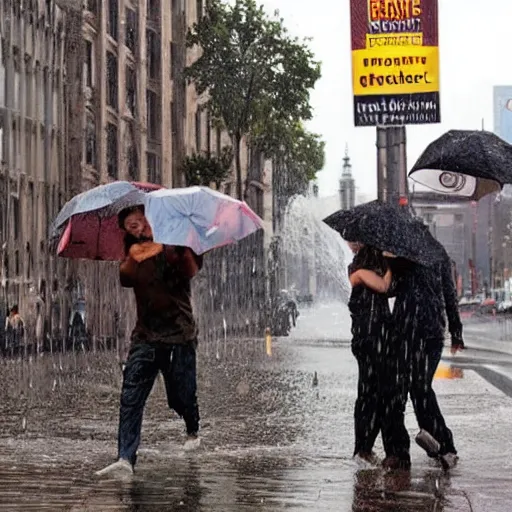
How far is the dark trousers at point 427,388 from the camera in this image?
8.69 metres

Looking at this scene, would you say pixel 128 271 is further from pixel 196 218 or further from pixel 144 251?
pixel 196 218

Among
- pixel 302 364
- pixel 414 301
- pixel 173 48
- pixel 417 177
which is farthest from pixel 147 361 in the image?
pixel 173 48

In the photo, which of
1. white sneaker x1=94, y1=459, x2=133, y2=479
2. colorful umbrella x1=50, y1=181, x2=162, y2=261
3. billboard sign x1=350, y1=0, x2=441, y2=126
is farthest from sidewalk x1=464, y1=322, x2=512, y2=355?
white sneaker x1=94, y1=459, x2=133, y2=479

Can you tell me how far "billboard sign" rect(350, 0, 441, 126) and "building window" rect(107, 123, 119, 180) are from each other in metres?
29.1

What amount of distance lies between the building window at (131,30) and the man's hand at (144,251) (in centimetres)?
4588

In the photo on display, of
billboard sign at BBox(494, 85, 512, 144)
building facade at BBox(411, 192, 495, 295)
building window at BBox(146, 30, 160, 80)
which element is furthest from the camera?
billboard sign at BBox(494, 85, 512, 144)

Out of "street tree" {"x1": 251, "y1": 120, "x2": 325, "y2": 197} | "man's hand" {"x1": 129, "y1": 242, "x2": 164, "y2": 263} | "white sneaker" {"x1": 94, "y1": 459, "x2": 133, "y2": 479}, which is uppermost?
"street tree" {"x1": 251, "y1": 120, "x2": 325, "y2": 197}

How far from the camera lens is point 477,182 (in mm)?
9977

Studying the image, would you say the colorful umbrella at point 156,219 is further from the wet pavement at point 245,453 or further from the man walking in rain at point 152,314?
the wet pavement at point 245,453

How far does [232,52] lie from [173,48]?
27.8 ft

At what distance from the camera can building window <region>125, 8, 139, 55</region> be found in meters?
53.6

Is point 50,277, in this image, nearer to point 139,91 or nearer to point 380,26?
point 139,91

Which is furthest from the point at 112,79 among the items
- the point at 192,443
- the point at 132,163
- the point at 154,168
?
the point at 192,443

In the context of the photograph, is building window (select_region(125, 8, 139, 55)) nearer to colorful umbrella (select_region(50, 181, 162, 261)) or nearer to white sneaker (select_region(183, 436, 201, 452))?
colorful umbrella (select_region(50, 181, 162, 261))
